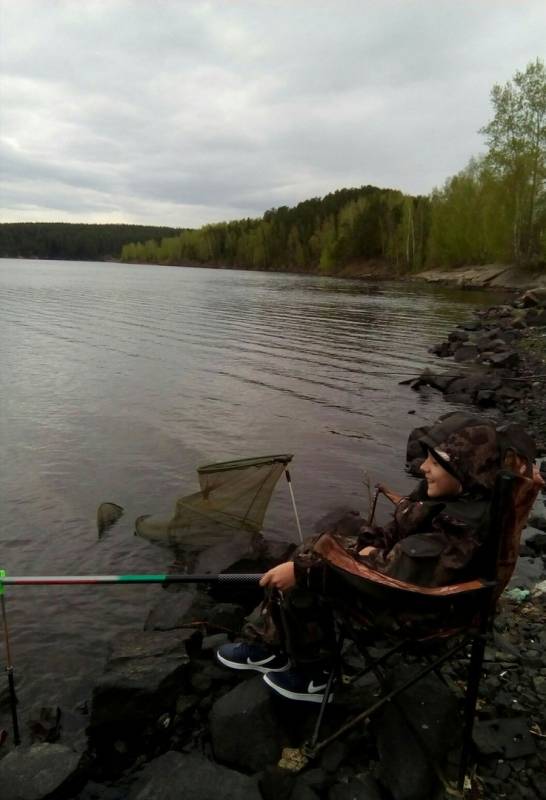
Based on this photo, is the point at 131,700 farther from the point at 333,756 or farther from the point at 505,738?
the point at 505,738

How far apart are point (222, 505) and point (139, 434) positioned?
630 centimetres

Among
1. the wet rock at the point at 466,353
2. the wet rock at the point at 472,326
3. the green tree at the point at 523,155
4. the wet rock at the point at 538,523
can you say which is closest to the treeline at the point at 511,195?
the green tree at the point at 523,155

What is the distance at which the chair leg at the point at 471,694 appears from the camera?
3719 mm

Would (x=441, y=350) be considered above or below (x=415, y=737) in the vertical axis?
above

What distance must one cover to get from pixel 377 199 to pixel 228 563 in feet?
424

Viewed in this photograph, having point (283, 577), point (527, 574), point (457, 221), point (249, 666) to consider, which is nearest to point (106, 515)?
point (249, 666)

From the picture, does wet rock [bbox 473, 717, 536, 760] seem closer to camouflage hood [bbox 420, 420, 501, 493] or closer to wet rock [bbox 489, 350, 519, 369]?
camouflage hood [bbox 420, 420, 501, 493]

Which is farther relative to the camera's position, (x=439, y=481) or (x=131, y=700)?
(x=131, y=700)

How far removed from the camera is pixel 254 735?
14.1ft

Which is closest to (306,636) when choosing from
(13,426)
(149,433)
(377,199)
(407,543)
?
(407,543)

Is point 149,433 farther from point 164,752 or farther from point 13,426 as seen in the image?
point 164,752

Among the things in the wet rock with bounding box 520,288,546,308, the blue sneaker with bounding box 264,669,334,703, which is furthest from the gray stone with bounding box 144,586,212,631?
the wet rock with bounding box 520,288,546,308

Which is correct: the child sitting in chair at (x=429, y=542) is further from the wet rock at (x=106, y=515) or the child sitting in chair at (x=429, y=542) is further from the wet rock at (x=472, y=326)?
the wet rock at (x=472, y=326)

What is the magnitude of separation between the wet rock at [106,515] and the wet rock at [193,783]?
→ 5095mm
